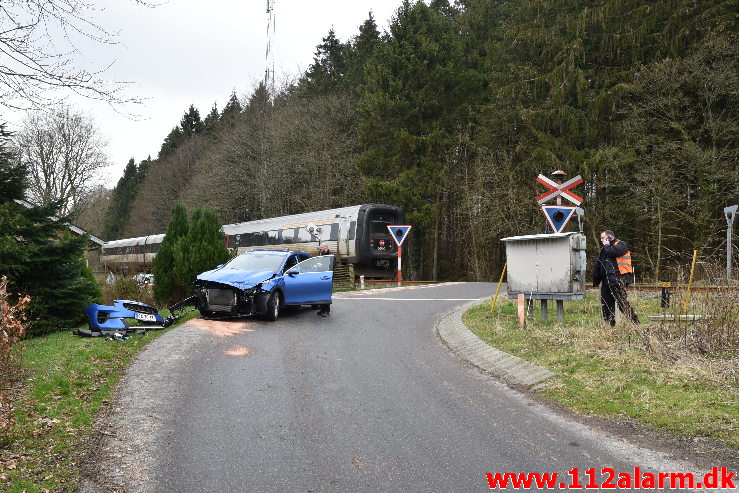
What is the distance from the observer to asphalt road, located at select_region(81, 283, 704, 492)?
4.98m

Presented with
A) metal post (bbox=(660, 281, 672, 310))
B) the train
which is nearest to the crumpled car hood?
metal post (bbox=(660, 281, 672, 310))

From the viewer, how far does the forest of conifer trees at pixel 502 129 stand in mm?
23203

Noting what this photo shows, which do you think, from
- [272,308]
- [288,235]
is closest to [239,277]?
[272,308]

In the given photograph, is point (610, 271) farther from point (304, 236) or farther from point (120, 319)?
point (304, 236)

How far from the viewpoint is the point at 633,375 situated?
26.2 feet

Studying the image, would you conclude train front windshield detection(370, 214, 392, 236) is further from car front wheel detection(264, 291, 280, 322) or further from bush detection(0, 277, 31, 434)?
bush detection(0, 277, 31, 434)

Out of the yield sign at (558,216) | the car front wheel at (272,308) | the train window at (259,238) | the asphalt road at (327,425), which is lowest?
the asphalt road at (327,425)

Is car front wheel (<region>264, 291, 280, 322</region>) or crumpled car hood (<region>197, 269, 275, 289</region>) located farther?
car front wheel (<region>264, 291, 280, 322</region>)

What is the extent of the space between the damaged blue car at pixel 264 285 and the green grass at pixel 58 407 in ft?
7.80

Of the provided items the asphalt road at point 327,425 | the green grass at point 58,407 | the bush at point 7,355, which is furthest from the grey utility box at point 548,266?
the bush at point 7,355

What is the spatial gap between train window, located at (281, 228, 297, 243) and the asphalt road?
72.8 ft

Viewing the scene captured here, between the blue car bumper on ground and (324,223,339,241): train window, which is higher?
(324,223,339,241): train window

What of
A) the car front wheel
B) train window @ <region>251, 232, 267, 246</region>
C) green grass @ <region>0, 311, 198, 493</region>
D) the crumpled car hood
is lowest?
green grass @ <region>0, 311, 198, 493</region>

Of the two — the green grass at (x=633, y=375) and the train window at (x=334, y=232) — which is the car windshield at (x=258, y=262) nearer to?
the green grass at (x=633, y=375)
